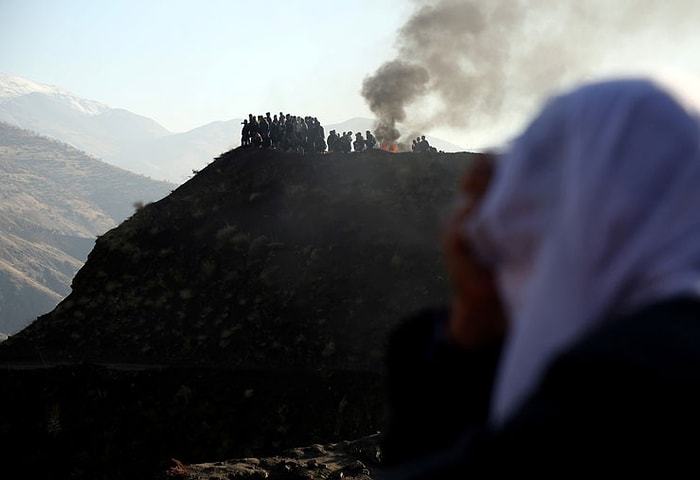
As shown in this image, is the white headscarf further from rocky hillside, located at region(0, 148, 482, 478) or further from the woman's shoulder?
rocky hillside, located at region(0, 148, 482, 478)

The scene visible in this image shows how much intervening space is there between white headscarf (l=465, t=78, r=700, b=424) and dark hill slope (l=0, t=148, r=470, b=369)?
16.7m

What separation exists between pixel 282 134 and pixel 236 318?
11321 millimetres

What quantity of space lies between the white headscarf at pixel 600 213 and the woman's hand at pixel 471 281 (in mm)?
115

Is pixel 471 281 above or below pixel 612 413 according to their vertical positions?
above

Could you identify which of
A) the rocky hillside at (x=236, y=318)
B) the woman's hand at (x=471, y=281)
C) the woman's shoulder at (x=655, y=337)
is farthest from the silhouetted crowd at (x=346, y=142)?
the woman's shoulder at (x=655, y=337)

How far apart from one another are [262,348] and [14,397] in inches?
230

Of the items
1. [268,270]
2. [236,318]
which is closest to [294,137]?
[268,270]

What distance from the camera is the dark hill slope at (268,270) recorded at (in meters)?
19.2

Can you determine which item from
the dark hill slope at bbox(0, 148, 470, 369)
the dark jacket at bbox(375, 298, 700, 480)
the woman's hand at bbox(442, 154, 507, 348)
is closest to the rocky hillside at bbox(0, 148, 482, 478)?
the dark hill slope at bbox(0, 148, 470, 369)

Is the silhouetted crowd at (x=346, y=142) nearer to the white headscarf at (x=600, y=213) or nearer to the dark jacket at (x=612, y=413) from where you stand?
the white headscarf at (x=600, y=213)

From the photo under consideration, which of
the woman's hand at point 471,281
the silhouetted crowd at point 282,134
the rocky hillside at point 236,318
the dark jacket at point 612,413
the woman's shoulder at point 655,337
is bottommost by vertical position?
the dark jacket at point 612,413

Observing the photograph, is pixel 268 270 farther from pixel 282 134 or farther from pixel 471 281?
pixel 471 281

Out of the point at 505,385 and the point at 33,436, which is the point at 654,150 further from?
the point at 33,436

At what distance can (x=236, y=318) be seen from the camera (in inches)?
805
